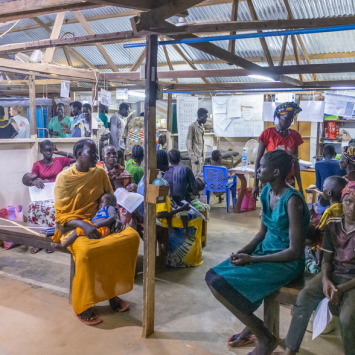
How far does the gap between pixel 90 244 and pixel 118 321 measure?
0.74 m

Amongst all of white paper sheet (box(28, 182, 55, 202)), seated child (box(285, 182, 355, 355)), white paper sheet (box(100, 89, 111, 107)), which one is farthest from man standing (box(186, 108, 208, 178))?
seated child (box(285, 182, 355, 355))

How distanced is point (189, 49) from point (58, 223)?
19.8ft

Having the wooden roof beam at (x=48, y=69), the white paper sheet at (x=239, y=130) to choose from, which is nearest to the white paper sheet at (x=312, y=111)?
the white paper sheet at (x=239, y=130)

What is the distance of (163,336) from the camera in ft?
8.74

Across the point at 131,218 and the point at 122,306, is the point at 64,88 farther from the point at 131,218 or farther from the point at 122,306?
the point at 122,306

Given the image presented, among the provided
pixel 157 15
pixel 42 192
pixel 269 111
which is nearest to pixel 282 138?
pixel 157 15

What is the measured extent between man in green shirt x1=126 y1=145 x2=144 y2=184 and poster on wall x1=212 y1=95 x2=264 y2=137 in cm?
509

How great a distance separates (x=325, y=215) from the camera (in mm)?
2502

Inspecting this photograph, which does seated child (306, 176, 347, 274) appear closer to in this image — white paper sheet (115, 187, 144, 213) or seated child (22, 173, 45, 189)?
white paper sheet (115, 187, 144, 213)

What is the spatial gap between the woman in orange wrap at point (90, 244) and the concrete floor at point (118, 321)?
185mm

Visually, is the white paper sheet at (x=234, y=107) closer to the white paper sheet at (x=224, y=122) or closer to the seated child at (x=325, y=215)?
the white paper sheet at (x=224, y=122)

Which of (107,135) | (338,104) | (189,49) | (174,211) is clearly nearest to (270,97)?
(338,104)

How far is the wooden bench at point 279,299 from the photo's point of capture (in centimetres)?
224

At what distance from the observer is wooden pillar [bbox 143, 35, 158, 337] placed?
2500mm
